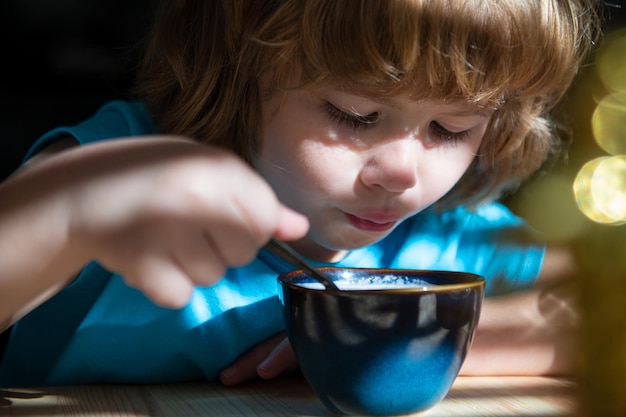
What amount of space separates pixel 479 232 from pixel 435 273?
18.4 inches

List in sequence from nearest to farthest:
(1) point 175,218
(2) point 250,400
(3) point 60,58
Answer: (1) point 175,218 < (2) point 250,400 < (3) point 60,58

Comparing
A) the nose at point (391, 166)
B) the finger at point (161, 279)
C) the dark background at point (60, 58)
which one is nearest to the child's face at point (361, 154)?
the nose at point (391, 166)

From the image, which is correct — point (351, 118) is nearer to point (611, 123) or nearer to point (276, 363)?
point (276, 363)

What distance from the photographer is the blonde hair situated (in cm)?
83

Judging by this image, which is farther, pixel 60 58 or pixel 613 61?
pixel 60 58

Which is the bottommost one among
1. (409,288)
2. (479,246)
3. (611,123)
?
(479,246)

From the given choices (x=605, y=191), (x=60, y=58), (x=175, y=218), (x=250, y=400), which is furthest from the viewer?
(x=60, y=58)

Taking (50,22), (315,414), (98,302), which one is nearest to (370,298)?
(315,414)

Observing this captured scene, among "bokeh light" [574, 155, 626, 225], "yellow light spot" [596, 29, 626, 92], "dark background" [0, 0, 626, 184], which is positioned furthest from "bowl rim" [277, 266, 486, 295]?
"dark background" [0, 0, 626, 184]

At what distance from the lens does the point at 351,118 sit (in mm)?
889

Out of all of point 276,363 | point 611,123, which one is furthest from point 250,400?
point 611,123

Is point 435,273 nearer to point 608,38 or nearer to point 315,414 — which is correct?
point 315,414

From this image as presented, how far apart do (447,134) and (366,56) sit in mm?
165

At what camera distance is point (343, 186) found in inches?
35.3
